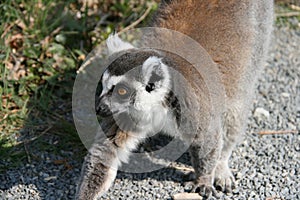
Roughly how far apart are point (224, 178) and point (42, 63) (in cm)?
208

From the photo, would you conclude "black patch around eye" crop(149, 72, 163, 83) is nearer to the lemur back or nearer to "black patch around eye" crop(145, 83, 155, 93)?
"black patch around eye" crop(145, 83, 155, 93)

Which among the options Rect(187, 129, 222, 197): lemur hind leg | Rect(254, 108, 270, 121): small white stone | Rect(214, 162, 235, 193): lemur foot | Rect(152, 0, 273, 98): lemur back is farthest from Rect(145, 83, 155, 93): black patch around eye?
Rect(254, 108, 270, 121): small white stone

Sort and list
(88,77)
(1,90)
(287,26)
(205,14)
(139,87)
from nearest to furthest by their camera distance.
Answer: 1. (139,87)
2. (205,14)
3. (1,90)
4. (88,77)
5. (287,26)

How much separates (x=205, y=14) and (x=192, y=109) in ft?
2.78

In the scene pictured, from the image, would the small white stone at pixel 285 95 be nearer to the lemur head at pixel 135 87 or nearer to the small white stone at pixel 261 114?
the small white stone at pixel 261 114

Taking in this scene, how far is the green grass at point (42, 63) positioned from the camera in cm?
491

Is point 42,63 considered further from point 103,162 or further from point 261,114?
point 261,114

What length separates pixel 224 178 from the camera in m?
4.59

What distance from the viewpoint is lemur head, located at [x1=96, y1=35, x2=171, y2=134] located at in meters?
3.85

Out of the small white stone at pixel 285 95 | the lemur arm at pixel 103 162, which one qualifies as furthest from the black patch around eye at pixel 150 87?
the small white stone at pixel 285 95

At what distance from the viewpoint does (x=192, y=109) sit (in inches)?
165

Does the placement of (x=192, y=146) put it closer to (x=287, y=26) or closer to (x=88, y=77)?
(x=88, y=77)

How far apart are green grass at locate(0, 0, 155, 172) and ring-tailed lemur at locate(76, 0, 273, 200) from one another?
2.29 ft

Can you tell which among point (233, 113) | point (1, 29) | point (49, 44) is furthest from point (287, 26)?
point (1, 29)
